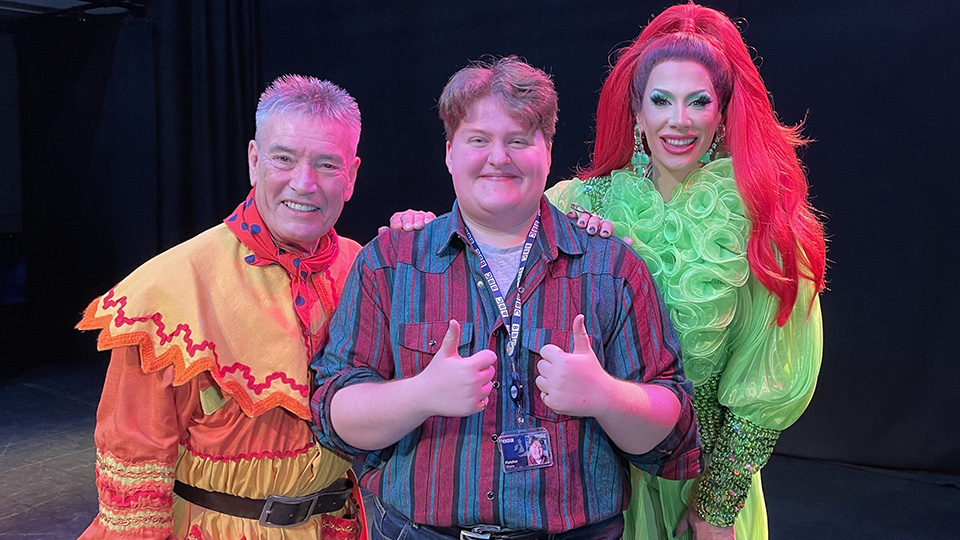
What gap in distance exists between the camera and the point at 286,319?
1410 mm

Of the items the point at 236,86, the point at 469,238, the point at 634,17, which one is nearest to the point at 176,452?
the point at 469,238

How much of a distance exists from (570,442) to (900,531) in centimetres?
255

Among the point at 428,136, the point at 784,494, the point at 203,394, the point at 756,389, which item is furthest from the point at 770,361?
the point at 428,136

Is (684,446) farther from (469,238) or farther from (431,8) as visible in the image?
(431,8)

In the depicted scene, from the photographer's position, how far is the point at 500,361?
120 cm

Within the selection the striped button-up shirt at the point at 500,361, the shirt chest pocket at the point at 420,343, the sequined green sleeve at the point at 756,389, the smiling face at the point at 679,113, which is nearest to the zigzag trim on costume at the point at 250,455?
the striped button-up shirt at the point at 500,361

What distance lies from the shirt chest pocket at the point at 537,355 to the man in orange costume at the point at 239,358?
409 millimetres

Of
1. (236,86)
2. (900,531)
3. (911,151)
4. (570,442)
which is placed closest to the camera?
(570,442)

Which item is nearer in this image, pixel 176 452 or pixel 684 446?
pixel 684 446

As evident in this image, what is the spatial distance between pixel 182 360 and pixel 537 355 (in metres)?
0.59

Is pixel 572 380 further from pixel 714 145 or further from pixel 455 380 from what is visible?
pixel 714 145

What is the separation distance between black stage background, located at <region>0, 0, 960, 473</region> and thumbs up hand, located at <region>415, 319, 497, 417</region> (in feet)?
10.0

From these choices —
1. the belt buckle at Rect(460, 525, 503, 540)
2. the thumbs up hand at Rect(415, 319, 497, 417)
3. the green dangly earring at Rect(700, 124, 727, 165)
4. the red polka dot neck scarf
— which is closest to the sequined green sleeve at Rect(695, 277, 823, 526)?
the green dangly earring at Rect(700, 124, 727, 165)

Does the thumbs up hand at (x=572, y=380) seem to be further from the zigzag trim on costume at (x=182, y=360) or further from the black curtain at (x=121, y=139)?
the black curtain at (x=121, y=139)
